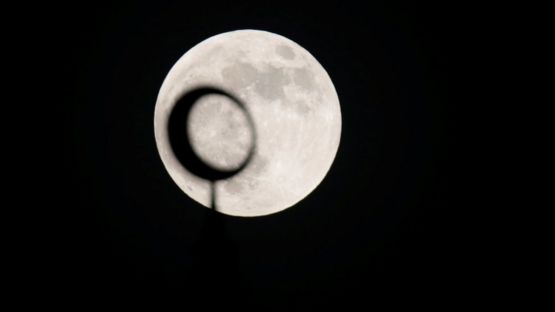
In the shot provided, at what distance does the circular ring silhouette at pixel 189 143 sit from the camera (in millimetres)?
2699

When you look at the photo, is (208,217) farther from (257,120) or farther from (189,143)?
(257,120)

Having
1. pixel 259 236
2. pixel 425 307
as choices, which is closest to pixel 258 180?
pixel 259 236

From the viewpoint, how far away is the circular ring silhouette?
270 centimetres

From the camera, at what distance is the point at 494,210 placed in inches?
176

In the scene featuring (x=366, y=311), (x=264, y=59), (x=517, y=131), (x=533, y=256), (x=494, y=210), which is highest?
(x=517, y=131)

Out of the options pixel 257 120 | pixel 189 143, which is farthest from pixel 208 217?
pixel 257 120

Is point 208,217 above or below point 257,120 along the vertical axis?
below

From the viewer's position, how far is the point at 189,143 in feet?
8.87

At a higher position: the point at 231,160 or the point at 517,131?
the point at 517,131

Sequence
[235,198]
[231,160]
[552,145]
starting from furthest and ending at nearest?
[552,145]
[235,198]
[231,160]

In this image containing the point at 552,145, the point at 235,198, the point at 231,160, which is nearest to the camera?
the point at 231,160

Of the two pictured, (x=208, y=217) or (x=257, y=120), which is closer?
(x=257, y=120)

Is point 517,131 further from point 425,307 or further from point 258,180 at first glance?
point 258,180

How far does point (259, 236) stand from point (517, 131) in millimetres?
3622
